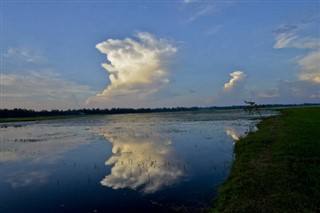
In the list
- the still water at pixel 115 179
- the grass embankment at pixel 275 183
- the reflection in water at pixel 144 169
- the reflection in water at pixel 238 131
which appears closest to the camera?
the grass embankment at pixel 275 183

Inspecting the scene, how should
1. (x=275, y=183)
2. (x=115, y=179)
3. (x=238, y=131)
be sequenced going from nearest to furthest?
1. (x=275, y=183)
2. (x=115, y=179)
3. (x=238, y=131)

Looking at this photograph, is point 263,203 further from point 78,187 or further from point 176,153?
point 176,153

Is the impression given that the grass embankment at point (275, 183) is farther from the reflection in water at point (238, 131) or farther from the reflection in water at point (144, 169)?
the reflection in water at point (238, 131)

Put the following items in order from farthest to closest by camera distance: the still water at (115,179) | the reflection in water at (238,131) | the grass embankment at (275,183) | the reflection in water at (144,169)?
1. the reflection in water at (238,131)
2. the reflection in water at (144,169)
3. the still water at (115,179)
4. the grass embankment at (275,183)

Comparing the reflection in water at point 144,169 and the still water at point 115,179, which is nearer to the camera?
the still water at point 115,179

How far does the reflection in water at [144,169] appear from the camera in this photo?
13680mm

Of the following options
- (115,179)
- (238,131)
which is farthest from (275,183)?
(238,131)

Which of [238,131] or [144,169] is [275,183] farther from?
[238,131]

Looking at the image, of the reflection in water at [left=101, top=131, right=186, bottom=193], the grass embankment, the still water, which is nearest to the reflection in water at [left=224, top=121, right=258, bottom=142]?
the still water

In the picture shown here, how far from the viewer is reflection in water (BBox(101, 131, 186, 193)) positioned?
539 inches

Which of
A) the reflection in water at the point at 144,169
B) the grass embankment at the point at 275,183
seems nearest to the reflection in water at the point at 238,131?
the reflection in water at the point at 144,169

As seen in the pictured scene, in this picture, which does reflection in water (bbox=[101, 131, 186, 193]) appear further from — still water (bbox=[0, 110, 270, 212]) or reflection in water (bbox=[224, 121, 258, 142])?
reflection in water (bbox=[224, 121, 258, 142])

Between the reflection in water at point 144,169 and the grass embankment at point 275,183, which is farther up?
the grass embankment at point 275,183

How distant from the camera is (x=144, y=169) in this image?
16688 millimetres
